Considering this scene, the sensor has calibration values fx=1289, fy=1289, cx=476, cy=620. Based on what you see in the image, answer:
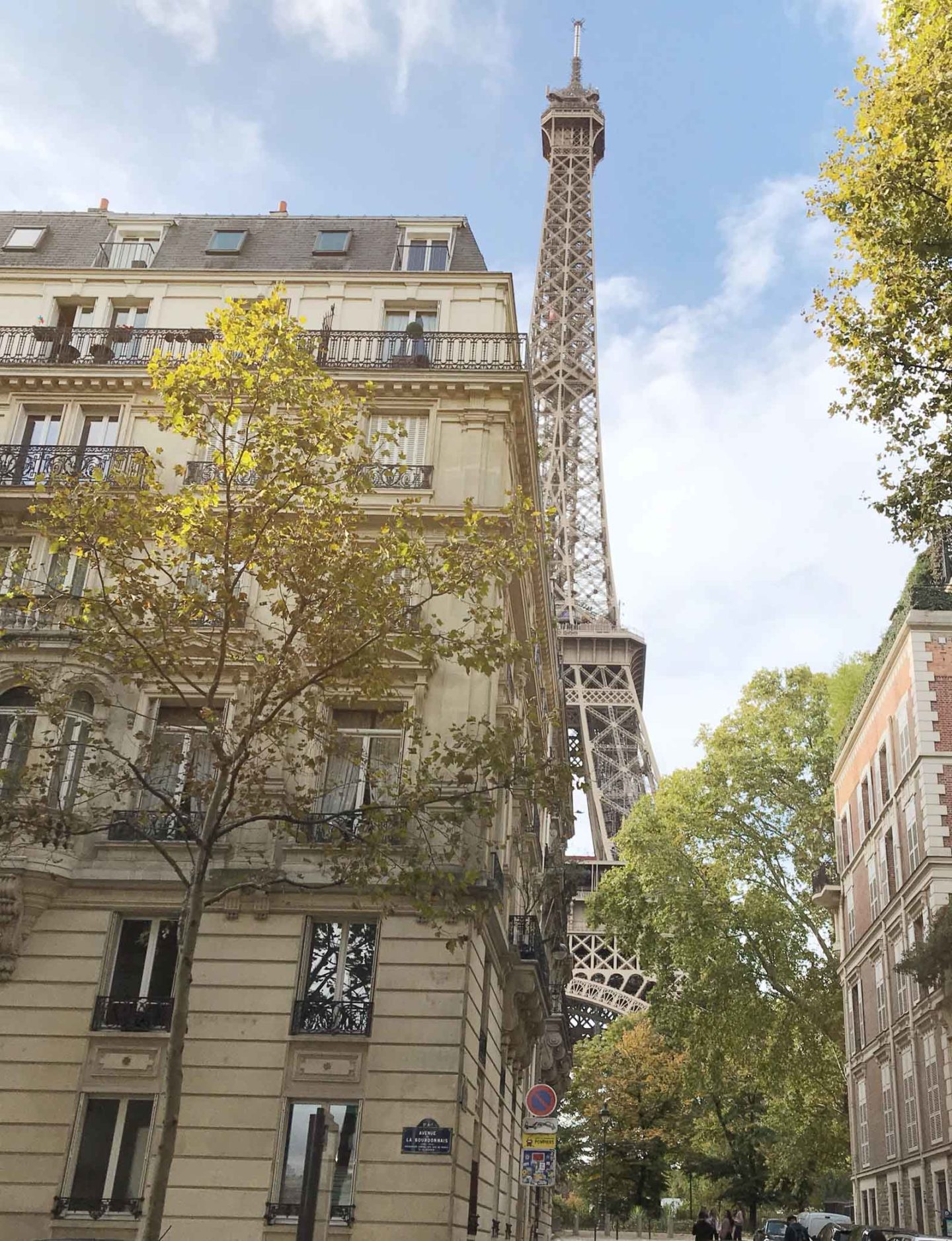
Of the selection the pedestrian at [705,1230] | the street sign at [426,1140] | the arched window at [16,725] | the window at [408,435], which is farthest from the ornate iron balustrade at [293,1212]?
the pedestrian at [705,1230]

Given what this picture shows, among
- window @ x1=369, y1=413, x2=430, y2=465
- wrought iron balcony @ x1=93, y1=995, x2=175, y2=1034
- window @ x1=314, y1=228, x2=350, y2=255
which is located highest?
window @ x1=314, y1=228, x2=350, y2=255

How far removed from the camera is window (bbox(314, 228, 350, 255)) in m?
26.7

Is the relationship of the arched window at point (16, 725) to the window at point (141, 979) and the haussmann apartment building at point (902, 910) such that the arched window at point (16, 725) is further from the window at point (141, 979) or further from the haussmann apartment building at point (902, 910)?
the haussmann apartment building at point (902, 910)

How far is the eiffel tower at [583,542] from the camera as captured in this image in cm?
6681

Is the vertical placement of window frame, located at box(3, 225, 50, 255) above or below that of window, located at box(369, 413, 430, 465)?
above

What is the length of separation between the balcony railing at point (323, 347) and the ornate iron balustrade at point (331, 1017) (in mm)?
11390

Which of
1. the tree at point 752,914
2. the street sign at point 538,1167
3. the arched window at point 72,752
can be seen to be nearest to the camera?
the street sign at point 538,1167

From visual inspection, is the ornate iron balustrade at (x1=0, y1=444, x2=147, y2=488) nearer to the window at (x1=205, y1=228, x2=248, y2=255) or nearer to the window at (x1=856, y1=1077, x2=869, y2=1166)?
the window at (x1=205, y1=228, x2=248, y2=255)

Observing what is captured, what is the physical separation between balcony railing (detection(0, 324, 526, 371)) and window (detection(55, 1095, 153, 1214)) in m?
12.9

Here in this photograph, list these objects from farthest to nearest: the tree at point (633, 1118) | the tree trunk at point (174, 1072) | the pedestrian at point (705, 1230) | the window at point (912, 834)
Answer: the tree at point (633, 1118) → the pedestrian at point (705, 1230) → the window at point (912, 834) → the tree trunk at point (174, 1072)

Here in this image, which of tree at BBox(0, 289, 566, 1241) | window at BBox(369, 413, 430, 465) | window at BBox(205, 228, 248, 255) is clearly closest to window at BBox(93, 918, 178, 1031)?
tree at BBox(0, 289, 566, 1241)

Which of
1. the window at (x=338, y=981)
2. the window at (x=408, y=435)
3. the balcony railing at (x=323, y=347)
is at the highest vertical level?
the balcony railing at (x=323, y=347)

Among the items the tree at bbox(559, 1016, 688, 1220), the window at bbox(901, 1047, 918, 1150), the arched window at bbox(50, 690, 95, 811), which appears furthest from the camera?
the tree at bbox(559, 1016, 688, 1220)

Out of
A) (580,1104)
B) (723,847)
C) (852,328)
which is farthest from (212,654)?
(580,1104)
